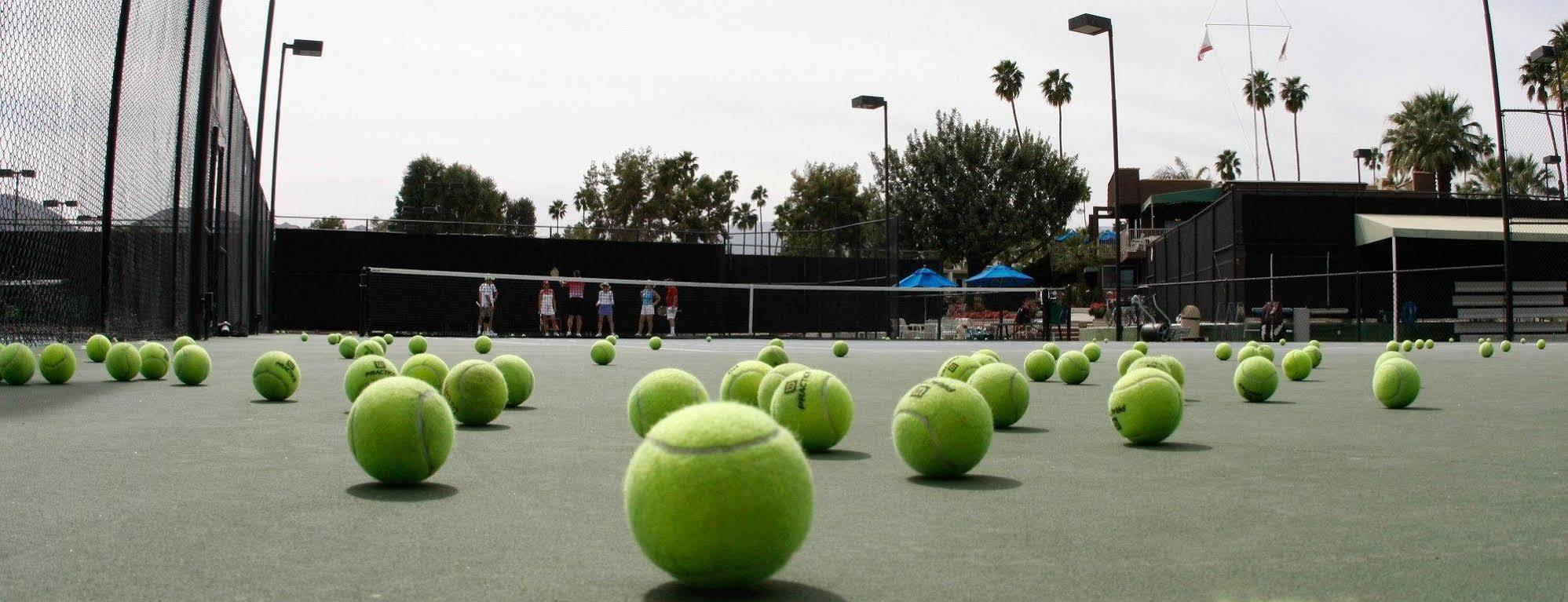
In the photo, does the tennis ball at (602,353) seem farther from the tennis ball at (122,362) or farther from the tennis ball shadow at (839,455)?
the tennis ball shadow at (839,455)

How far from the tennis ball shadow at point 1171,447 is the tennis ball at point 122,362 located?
7.51 m

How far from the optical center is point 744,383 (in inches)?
249

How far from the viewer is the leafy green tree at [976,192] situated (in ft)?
185

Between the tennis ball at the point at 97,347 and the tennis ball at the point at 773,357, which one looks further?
the tennis ball at the point at 97,347

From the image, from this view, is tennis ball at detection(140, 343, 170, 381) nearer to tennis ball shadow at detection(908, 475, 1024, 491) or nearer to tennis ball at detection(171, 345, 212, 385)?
tennis ball at detection(171, 345, 212, 385)

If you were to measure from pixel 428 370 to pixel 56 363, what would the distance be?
388 centimetres

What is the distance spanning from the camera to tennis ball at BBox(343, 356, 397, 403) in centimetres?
654

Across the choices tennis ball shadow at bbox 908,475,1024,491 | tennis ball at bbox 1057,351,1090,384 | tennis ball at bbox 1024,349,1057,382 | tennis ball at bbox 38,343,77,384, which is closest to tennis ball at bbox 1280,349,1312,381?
tennis ball at bbox 1057,351,1090,384

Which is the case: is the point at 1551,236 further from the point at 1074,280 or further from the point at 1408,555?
the point at 1074,280

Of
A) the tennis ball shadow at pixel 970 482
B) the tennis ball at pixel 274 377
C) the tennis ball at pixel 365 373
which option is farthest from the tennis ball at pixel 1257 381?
the tennis ball at pixel 274 377

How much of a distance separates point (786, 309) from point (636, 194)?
34.8m

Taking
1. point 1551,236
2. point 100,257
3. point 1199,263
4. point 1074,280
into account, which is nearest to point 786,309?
point 1199,263

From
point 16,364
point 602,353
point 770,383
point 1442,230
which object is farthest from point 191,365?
point 1442,230

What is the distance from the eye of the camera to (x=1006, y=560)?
3061 millimetres
